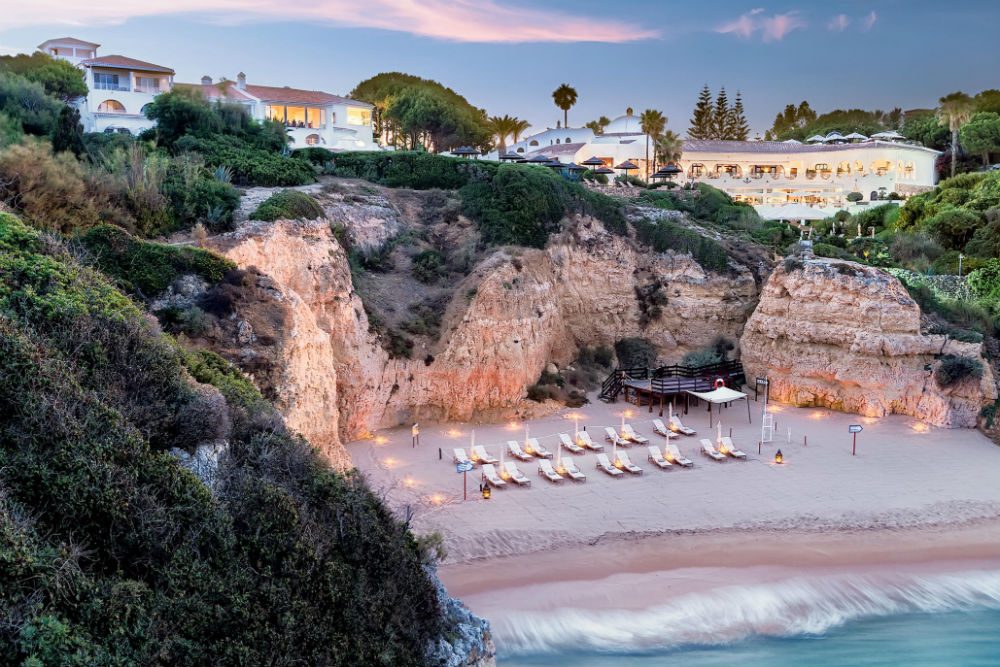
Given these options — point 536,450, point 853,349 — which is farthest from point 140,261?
point 853,349

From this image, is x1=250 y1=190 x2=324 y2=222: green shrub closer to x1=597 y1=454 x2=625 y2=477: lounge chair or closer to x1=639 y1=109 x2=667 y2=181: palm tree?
x1=597 y1=454 x2=625 y2=477: lounge chair

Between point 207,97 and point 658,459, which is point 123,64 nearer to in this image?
point 207,97

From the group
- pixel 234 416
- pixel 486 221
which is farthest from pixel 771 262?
pixel 234 416

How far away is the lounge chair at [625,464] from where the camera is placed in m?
24.8

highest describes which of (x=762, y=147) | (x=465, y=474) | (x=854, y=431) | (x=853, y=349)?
(x=762, y=147)

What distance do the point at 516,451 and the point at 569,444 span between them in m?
2.02

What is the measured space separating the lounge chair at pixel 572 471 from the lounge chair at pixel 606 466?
2.53 feet

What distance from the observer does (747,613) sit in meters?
18.2

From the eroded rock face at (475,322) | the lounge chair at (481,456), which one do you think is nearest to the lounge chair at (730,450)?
the lounge chair at (481,456)

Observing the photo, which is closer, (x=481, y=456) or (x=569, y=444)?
(x=481, y=456)

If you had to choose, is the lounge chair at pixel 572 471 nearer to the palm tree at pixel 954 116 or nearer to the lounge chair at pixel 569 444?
the lounge chair at pixel 569 444

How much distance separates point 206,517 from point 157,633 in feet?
5.91

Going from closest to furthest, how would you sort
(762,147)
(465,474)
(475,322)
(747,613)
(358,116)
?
(747,613) → (465,474) → (475,322) → (358,116) → (762,147)

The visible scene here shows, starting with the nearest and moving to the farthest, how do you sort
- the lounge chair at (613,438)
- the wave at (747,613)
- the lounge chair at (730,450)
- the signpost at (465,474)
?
the wave at (747,613) < the signpost at (465,474) < the lounge chair at (730,450) < the lounge chair at (613,438)
